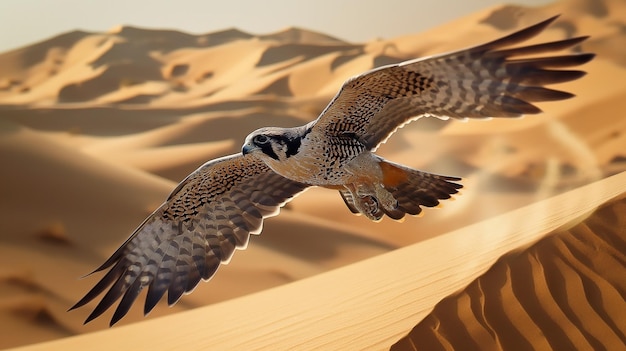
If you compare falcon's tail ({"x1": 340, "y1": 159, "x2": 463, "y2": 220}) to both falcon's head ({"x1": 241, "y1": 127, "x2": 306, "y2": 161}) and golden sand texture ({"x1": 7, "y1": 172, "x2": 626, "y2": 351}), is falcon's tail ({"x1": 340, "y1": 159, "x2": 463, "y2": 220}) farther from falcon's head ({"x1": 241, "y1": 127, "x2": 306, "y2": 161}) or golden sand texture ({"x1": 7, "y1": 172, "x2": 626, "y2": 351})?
golden sand texture ({"x1": 7, "y1": 172, "x2": 626, "y2": 351})

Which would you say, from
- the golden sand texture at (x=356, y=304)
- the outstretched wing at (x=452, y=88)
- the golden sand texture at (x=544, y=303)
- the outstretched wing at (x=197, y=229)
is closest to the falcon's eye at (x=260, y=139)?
the outstretched wing at (x=452, y=88)

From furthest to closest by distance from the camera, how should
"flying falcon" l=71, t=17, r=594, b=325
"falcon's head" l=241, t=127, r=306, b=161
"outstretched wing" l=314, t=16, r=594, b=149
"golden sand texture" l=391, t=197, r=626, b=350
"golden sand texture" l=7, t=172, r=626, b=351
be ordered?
1. "golden sand texture" l=7, t=172, r=626, b=351
2. "golden sand texture" l=391, t=197, r=626, b=350
3. "falcon's head" l=241, t=127, r=306, b=161
4. "flying falcon" l=71, t=17, r=594, b=325
5. "outstretched wing" l=314, t=16, r=594, b=149

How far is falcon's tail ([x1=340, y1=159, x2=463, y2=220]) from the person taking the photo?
9.16 ft

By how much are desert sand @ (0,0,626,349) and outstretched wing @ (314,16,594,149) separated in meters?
1.18

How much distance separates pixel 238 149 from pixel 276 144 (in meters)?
11.8

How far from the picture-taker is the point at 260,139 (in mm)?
2480

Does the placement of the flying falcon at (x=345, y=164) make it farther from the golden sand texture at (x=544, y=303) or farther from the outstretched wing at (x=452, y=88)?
the golden sand texture at (x=544, y=303)

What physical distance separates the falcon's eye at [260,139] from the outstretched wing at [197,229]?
71cm

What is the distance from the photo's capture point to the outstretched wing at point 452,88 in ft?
6.63

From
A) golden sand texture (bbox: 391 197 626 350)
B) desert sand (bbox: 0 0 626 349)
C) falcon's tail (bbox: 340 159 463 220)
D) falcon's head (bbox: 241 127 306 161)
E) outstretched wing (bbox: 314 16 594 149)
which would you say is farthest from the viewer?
desert sand (bbox: 0 0 626 349)

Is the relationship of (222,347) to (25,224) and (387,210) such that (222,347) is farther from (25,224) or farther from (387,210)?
(25,224)

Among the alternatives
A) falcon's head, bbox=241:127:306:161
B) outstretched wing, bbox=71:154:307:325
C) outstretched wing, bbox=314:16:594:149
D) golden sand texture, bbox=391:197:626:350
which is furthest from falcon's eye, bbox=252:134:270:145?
golden sand texture, bbox=391:197:626:350

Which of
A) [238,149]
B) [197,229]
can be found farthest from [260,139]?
[238,149]

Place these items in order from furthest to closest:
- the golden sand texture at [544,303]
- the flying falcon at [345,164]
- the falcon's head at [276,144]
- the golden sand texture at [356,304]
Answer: the golden sand texture at [356,304] < the golden sand texture at [544,303] < the falcon's head at [276,144] < the flying falcon at [345,164]
